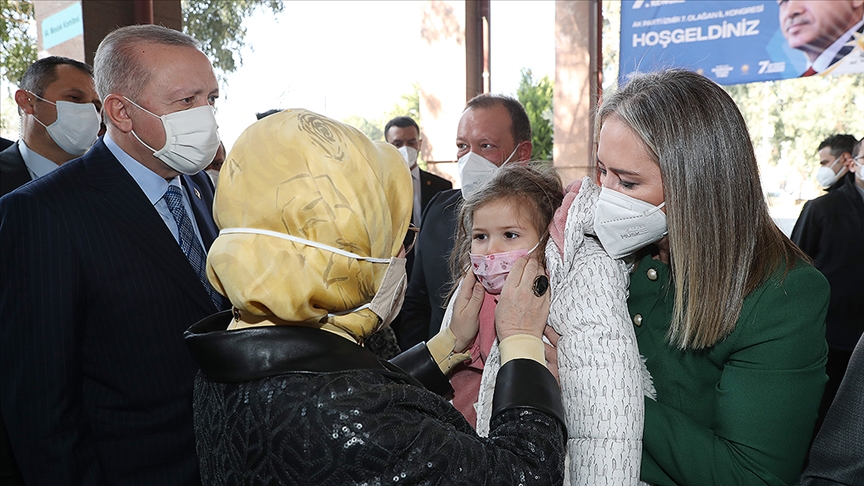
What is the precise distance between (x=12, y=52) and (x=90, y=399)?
4.70 m

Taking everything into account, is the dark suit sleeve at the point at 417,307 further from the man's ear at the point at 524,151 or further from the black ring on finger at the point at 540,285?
the black ring on finger at the point at 540,285

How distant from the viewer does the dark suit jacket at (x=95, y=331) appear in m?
1.71

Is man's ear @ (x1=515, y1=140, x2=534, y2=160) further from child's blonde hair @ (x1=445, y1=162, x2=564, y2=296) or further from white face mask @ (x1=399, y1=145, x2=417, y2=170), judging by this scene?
white face mask @ (x1=399, y1=145, x2=417, y2=170)

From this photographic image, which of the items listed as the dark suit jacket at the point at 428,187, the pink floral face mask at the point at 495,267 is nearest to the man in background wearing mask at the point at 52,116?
the dark suit jacket at the point at 428,187

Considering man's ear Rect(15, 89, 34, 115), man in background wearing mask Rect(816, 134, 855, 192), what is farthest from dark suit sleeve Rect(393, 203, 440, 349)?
man in background wearing mask Rect(816, 134, 855, 192)

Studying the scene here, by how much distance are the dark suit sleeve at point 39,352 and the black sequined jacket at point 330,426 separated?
0.73 meters

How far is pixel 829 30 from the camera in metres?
4.88

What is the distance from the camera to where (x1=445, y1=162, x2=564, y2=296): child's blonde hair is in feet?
6.88

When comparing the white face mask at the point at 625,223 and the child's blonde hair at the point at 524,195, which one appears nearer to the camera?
the white face mask at the point at 625,223

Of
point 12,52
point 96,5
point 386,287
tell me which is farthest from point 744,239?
point 12,52

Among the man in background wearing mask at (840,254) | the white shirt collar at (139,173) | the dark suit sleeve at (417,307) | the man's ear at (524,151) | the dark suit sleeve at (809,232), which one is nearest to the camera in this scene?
the white shirt collar at (139,173)

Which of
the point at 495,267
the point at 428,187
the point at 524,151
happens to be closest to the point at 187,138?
the point at 495,267

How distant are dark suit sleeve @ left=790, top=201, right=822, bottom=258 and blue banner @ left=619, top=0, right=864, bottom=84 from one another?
1193 millimetres

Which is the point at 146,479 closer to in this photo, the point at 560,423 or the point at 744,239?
the point at 560,423
